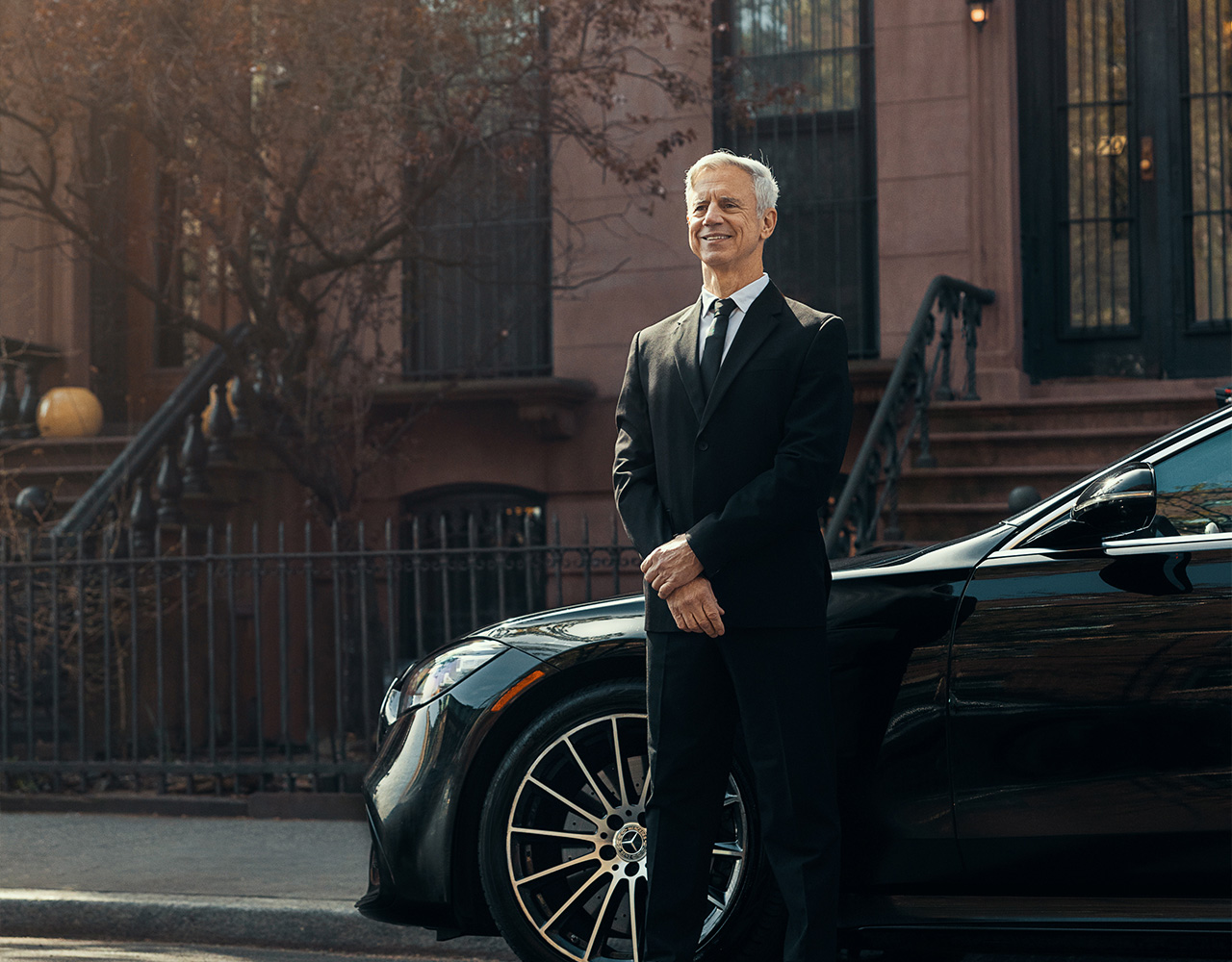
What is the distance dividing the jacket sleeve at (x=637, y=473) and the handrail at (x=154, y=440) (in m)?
5.71

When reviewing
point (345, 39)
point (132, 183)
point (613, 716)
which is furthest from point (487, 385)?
point (613, 716)

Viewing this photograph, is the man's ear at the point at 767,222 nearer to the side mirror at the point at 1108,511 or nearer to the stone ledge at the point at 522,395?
the side mirror at the point at 1108,511

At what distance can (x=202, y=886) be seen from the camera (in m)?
5.80

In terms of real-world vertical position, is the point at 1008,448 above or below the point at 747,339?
below

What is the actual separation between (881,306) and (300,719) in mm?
5464

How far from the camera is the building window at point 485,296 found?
37.0 ft

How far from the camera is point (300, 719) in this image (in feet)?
35.9

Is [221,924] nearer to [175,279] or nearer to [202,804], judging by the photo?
[202,804]

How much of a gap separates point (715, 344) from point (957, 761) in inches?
47.5

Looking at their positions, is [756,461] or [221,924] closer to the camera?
[756,461]

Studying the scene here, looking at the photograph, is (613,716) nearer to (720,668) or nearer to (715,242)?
(720,668)

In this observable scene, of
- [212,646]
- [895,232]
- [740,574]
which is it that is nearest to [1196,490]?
[740,574]

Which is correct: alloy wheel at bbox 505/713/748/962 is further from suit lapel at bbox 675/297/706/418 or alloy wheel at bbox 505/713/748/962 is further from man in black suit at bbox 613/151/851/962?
suit lapel at bbox 675/297/706/418

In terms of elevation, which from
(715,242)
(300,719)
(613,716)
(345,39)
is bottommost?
(300,719)
